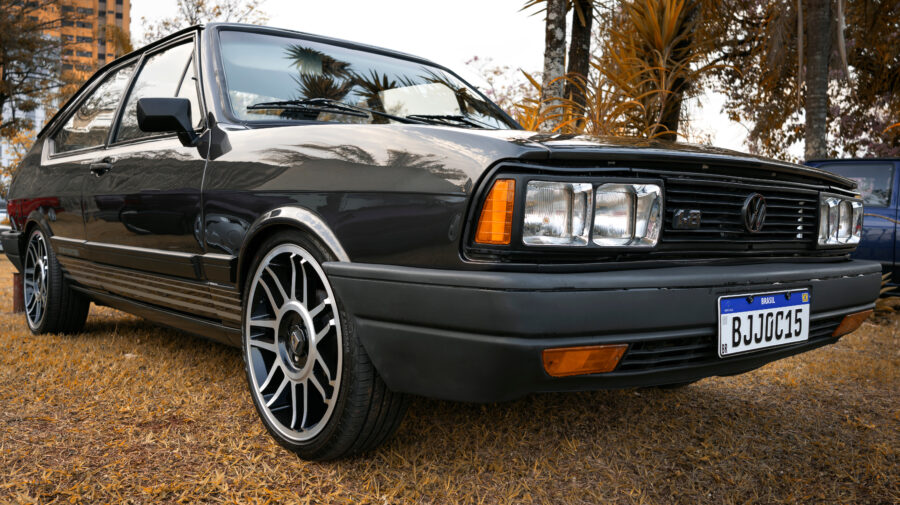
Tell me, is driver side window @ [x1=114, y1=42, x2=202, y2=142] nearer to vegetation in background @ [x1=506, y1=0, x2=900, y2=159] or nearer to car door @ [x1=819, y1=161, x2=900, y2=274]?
vegetation in background @ [x1=506, y1=0, x2=900, y2=159]

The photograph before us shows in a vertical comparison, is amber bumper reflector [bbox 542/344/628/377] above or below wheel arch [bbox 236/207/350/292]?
below

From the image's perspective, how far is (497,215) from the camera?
1643mm

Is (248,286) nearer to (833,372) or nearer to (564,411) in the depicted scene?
(564,411)

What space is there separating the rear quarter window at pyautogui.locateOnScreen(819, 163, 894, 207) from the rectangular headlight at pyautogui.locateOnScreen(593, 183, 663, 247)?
199 inches

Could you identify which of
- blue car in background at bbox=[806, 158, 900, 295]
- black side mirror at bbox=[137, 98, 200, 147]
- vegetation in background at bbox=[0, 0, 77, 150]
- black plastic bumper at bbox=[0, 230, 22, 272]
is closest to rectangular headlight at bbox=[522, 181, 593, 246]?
black side mirror at bbox=[137, 98, 200, 147]

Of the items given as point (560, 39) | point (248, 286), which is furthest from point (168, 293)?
point (560, 39)

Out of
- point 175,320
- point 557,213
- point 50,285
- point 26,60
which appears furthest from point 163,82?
point 26,60

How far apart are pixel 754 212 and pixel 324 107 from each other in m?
1.58

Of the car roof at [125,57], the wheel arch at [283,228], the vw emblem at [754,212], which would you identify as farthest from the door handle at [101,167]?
the vw emblem at [754,212]

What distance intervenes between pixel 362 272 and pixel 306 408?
1.96ft

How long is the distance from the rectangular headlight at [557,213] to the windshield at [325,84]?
1.14 m

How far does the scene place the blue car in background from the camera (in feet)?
19.0

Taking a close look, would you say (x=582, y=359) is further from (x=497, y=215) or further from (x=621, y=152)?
(x=621, y=152)

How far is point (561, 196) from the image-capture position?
1684mm
